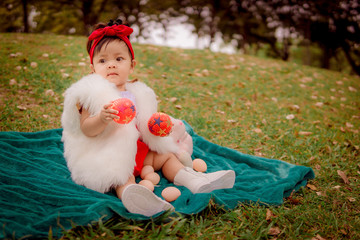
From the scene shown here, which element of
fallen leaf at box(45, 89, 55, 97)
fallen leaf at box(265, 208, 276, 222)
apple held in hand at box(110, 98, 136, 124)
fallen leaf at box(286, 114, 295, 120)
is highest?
apple held in hand at box(110, 98, 136, 124)

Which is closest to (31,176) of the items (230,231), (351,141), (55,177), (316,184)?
(55,177)

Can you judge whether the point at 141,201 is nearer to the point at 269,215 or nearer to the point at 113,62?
the point at 269,215

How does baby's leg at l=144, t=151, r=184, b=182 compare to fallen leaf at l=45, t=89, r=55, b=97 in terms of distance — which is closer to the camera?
baby's leg at l=144, t=151, r=184, b=182

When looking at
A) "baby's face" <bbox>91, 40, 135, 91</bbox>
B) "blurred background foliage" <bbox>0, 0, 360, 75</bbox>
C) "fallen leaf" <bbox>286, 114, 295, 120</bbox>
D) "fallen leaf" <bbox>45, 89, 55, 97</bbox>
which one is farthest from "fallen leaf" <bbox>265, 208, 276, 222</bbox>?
"blurred background foliage" <bbox>0, 0, 360, 75</bbox>

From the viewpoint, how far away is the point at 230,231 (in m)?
1.72

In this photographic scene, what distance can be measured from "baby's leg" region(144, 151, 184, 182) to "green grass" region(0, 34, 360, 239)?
0.50 m

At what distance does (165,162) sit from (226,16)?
12.2m

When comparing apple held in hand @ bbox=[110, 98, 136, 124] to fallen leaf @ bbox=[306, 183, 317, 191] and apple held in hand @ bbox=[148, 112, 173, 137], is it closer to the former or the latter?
apple held in hand @ bbox=[148, 112, 173, 137]

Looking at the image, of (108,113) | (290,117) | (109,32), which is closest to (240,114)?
(290,117)

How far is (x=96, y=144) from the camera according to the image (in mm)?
1930

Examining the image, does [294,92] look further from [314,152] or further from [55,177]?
[55,177]

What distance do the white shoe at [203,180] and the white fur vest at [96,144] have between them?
0.45 meters

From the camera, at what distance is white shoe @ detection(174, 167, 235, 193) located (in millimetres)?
1992

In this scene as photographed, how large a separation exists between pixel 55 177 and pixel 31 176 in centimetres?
18
